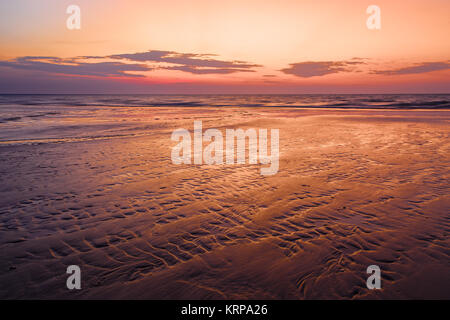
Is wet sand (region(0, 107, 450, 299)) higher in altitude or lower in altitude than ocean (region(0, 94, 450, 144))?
lower

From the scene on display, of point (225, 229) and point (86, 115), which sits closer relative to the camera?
point (225, 229)

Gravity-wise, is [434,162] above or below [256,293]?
above

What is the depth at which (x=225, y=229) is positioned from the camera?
16.7 feet

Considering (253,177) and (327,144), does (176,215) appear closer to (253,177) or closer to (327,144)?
(253,177)

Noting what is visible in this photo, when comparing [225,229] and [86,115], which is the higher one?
[86,115]

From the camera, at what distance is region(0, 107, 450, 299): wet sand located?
3.63 meters

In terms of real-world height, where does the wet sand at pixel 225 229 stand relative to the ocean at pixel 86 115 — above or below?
below

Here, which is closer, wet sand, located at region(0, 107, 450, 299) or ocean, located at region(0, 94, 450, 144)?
wet sand, located at region(0, 107, 450, 299)

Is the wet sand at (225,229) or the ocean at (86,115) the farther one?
the ocean at (86,115)

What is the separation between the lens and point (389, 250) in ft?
14.2

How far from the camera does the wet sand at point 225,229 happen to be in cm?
363

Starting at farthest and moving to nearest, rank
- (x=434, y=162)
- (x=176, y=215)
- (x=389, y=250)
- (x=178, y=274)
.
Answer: (x=434, y=162), (x=176, y=215), (x=389, y=250), (x=178, y=274)
